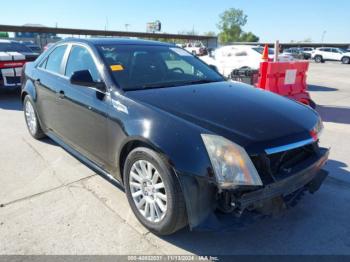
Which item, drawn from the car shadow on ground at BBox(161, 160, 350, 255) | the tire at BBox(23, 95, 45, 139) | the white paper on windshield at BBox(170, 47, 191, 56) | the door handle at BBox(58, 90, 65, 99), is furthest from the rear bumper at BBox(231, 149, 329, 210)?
the tire at BBox(23, 95, 45, 139)

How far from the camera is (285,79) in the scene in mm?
6637

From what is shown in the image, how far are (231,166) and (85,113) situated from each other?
5.99 feet

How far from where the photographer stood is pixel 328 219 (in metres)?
3.19

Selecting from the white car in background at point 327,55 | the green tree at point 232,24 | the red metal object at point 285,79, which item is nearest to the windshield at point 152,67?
the red metal object at point 285,79

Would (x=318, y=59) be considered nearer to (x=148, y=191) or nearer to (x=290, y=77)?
(x=290, y=77)

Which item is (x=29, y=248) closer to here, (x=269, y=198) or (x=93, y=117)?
(x=93, y=117)

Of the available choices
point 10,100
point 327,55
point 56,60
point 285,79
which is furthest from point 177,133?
point 327,55

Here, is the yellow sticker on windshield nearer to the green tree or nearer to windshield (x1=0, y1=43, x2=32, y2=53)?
windshield (x1=0, y1=43, x2=32, y2=53)

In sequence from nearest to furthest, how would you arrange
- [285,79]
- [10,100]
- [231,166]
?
[231,166] < [285,79] < [10,100]

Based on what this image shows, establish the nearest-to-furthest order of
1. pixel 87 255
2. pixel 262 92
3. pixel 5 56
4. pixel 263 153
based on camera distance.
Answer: pixel 263 153 < pixel 87 255 < pixel 262 92 < pixel 5 56

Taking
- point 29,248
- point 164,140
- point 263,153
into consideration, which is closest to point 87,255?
point 29,248

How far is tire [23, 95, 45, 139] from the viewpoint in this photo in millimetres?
5148

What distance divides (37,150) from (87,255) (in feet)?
9.11

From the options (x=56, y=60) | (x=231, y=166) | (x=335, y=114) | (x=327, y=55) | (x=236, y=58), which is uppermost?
(x=327, y=55)
